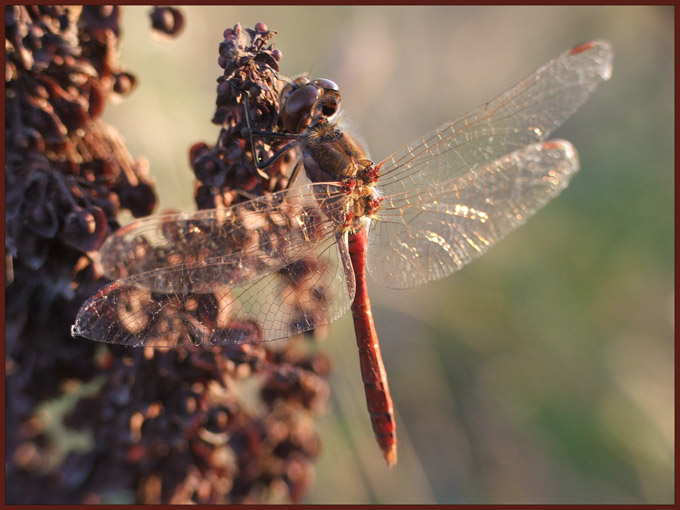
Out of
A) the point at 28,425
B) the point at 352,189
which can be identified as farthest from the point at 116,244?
the point at 28,425

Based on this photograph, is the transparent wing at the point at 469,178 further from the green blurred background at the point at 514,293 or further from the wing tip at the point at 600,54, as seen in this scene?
the green blurred background at the point at 514,293

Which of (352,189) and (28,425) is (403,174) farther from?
(28,425)

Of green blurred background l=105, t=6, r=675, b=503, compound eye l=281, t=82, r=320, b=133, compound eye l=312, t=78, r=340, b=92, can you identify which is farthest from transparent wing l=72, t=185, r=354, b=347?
green blurred background l=105, t=6, r=675, b=503

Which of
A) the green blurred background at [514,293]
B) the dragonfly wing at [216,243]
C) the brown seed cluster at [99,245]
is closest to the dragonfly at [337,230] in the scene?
the dragonfly wing at [216,243]

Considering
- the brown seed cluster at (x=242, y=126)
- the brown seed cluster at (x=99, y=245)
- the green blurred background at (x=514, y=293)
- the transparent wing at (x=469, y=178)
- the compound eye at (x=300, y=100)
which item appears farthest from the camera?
the green blurred background at (x=514, y=293)

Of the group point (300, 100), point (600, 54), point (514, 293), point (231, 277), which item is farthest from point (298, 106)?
point (514, 293)

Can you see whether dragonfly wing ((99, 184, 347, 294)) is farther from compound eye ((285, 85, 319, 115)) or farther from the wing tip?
the wing tip
